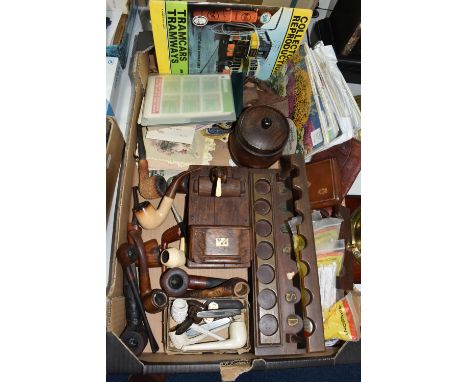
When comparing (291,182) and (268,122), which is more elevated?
(268,122)

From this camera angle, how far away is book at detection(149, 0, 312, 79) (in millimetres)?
1059

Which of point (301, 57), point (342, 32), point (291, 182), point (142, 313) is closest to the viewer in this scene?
point (142, 313)

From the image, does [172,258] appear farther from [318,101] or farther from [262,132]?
[318,101]

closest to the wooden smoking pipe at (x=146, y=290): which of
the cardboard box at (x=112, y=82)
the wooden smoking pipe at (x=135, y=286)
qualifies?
the wooden smoking pipe at (x=135, y=286)

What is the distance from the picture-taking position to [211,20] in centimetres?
109

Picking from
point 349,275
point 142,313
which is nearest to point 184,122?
point 142,313

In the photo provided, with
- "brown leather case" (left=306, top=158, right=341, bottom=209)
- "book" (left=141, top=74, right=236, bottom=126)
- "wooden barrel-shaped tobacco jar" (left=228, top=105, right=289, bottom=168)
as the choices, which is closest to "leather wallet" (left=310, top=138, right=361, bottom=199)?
"brown leather case" (left=306, top=158, right=341, bottom=209)

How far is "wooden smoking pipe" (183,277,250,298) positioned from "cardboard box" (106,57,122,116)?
0.58m

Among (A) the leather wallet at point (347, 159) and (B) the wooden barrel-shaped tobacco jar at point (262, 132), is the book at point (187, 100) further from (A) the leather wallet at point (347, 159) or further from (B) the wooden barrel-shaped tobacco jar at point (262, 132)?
(A) the leather wallet at point (347, 159)

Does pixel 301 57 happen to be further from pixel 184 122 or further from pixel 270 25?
pixel 184 122

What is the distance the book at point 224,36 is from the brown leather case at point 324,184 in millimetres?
408

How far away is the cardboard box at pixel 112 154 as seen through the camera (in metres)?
0.97

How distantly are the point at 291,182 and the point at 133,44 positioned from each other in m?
0.79

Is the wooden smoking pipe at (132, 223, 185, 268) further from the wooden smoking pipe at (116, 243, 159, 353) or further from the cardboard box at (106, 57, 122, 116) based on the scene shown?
the cardboard box at (106, 57, 122, 116)
